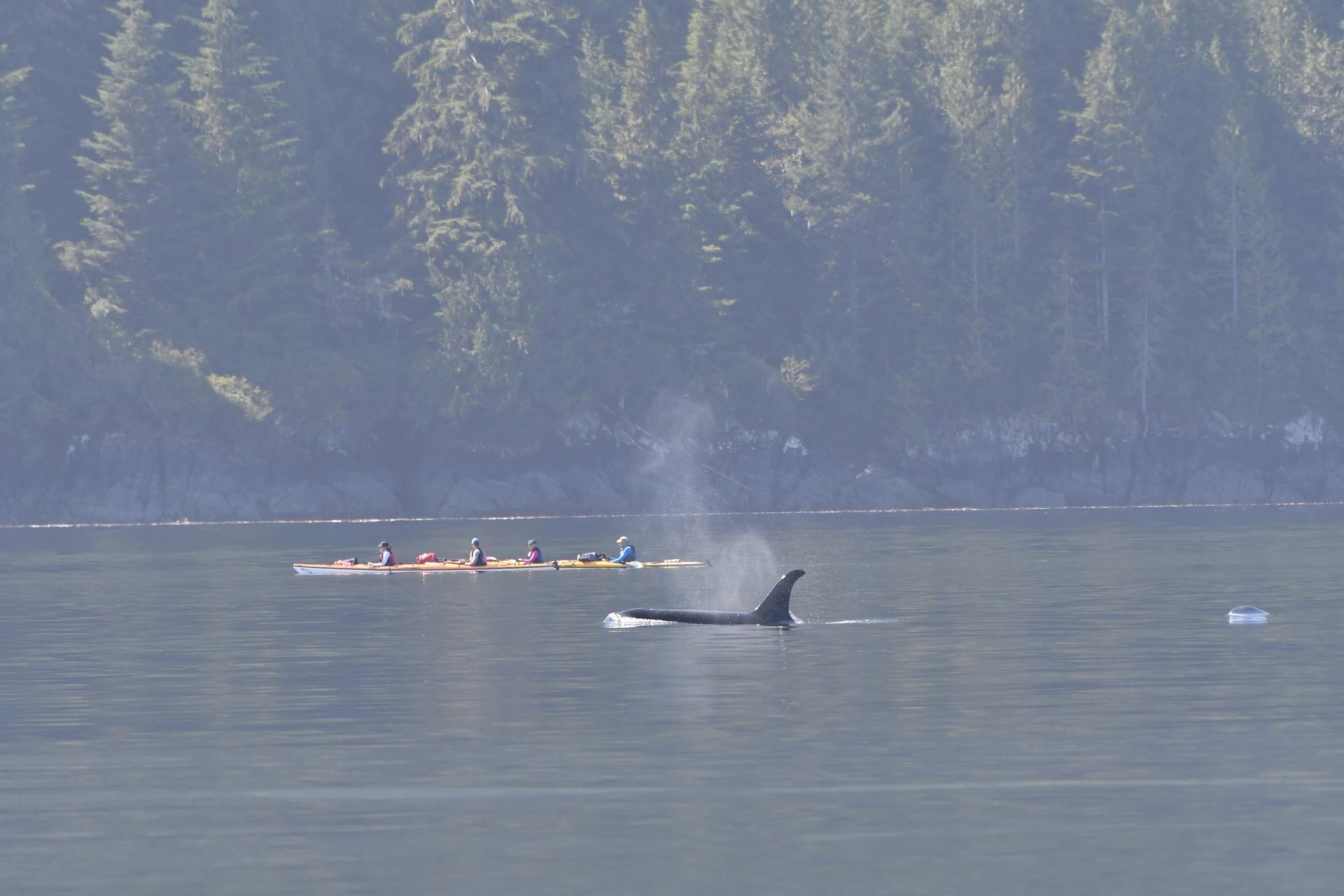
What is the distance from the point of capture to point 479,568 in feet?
221

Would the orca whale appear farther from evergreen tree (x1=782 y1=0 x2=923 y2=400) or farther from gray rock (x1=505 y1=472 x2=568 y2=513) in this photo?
evergreen tree (x1=782 y1=0 x2=923 y2=400)

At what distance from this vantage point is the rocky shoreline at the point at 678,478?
117 metres

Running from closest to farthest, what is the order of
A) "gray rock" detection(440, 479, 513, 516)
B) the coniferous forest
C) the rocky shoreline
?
1. the rocky shoreline
2. "gray rock" detection(440, 479, 513, 516)
3. the coniferous forest

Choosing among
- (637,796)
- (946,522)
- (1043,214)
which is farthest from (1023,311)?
(637,796)

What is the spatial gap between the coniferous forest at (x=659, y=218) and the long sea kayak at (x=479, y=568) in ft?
174

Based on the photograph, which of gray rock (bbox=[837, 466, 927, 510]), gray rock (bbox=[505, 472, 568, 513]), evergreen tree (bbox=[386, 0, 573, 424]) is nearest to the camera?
gray rock (bbox=[505, 472, 568, 513])

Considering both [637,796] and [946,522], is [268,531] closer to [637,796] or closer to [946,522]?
[946,522]

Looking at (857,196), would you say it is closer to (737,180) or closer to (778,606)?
(737,180)

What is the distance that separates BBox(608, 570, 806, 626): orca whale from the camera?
4609cm

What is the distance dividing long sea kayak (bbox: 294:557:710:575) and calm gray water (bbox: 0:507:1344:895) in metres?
7.81

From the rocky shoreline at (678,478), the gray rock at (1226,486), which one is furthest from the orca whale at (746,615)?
the gray rock at (1226,486)

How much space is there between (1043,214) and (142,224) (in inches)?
2182

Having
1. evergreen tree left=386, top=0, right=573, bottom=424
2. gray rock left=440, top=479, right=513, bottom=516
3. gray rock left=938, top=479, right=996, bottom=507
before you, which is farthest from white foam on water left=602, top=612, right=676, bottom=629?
gray rock left=938, top=479, right=996, bottom=507

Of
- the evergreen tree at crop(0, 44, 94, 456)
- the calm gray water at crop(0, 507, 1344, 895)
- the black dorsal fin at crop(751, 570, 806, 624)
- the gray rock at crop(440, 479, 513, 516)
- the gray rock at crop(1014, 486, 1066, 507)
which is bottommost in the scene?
the calm gray water at crop(0, 507, 1344, 895)
